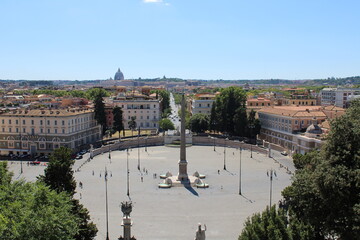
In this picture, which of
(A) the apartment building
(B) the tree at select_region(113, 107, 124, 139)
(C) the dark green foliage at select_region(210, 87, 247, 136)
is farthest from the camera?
(A) the apartment building

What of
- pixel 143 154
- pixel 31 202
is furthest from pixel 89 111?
pixel 31 202

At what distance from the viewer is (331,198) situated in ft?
82.6

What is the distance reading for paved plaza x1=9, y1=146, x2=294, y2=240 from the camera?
1325 inches

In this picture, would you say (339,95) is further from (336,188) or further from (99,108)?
(336,188)

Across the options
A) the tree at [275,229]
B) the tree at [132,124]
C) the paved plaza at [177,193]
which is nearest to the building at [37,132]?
the paved plaza at [177,193]

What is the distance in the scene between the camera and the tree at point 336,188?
24547mm

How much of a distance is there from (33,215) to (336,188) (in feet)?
56.4

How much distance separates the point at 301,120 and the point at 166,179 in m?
33.2

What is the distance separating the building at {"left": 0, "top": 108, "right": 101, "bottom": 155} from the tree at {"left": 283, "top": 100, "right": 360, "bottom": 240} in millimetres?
48747

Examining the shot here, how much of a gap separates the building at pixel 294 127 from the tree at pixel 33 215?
44899mm

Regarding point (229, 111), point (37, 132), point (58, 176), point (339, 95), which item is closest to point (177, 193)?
point (58, 176)

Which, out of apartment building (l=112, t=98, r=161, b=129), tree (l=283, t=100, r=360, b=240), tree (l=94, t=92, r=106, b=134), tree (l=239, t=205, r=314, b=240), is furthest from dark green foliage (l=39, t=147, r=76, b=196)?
apartment building (l=112, t=98, r=161, b=129)

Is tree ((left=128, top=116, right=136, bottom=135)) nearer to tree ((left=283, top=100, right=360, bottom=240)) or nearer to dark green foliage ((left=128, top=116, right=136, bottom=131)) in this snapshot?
dark green foliage ((left=128, top=116, right=136, bottom=131))

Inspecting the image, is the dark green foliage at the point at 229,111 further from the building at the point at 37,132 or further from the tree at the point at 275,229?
the tree at the point at 275,229
